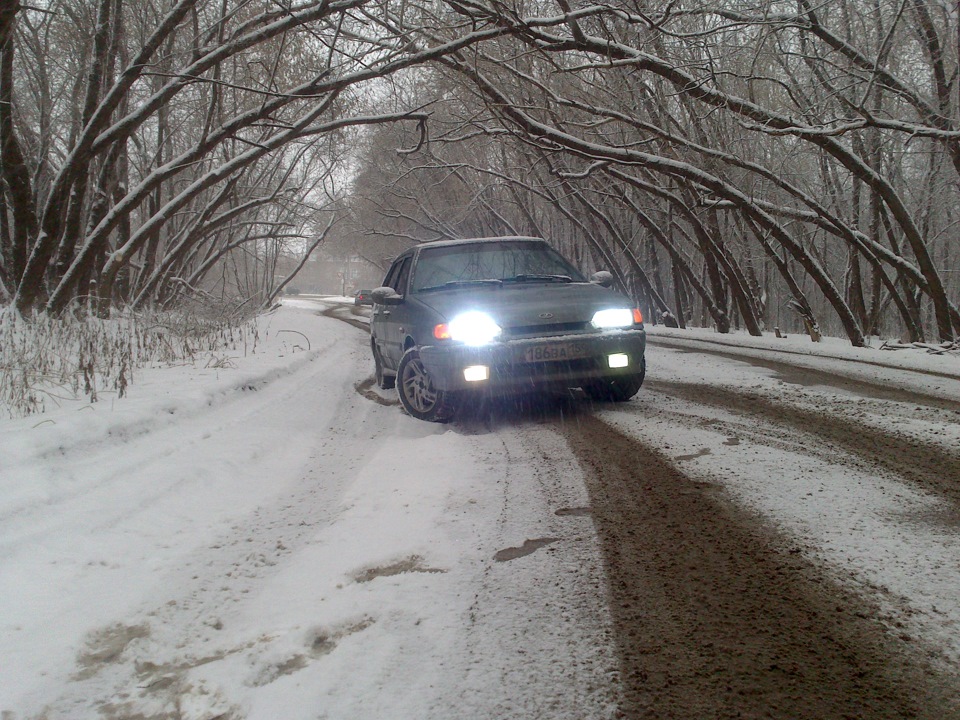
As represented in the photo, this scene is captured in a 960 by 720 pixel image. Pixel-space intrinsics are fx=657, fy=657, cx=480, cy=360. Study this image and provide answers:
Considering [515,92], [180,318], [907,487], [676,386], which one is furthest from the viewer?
[515,92]

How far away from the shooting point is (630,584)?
252 centimetres

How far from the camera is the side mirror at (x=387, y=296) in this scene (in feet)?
22.4

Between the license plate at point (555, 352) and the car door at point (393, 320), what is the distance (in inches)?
62.2

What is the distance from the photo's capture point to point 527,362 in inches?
212

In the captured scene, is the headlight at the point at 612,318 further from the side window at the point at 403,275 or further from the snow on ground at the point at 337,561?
the side window at the point at 403,275

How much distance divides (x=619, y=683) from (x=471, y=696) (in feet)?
1.43

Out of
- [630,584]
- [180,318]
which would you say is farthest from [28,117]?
[630,584]

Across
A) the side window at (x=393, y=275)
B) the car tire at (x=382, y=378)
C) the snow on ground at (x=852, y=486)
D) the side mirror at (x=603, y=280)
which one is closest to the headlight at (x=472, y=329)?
the snow on ground at (x=852, y=486)

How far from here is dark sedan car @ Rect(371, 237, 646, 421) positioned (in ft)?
17.7

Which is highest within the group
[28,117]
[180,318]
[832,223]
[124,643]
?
[28,117]

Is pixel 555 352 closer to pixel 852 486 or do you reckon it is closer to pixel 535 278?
pixel 535 278

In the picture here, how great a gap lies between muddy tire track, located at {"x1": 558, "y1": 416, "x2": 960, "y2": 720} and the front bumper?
2204 mm

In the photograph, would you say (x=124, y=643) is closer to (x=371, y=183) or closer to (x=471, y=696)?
(x=471, y=696)

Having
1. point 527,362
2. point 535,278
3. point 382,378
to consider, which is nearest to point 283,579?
point 527,362
